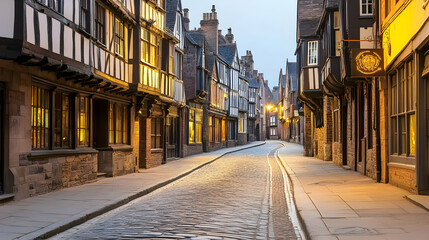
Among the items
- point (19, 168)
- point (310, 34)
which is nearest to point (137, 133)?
point (19, 168)

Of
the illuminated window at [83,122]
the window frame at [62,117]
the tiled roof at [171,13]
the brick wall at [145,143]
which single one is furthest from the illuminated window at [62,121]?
the tiled roof at [171,13]

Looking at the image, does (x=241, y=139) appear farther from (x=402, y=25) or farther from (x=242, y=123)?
(x=402, y=25)

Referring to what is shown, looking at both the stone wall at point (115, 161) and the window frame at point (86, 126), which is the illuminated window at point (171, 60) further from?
the window frame at point (86, 126)

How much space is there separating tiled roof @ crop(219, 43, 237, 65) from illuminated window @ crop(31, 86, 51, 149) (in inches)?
1518

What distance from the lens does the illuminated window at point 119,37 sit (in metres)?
17.7

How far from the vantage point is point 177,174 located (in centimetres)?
1802

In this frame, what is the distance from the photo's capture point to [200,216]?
9.05 metres

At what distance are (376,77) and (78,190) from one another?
30.4 feet

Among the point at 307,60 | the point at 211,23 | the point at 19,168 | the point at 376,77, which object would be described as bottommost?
the point at 19,168

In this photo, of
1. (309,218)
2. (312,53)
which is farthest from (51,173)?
(312,53)

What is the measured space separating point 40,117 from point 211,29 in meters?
32.5

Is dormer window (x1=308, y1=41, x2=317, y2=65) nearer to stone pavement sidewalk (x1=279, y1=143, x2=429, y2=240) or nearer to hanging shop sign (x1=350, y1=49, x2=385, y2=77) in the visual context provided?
hanging shop sign (x1=350, y1=49, x2=385, y2=77)

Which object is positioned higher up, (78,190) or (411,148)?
(411,148)

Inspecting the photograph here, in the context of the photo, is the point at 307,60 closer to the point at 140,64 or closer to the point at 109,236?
the point at 140,64
